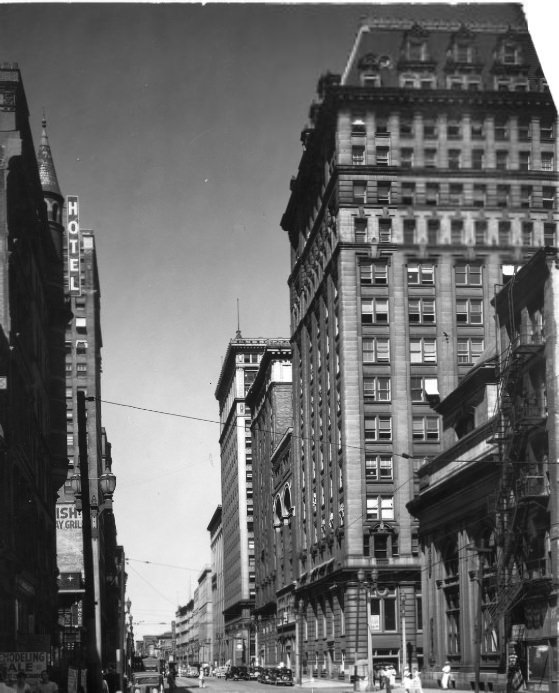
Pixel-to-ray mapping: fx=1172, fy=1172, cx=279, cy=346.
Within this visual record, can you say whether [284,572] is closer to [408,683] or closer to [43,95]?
[408,683]

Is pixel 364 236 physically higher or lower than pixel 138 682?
higher

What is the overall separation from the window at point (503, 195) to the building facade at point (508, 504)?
1324 centimetres

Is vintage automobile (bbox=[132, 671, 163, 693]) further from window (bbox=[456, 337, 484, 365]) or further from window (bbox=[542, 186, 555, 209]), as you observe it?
window (bbox=[542, 186, 555, 209])

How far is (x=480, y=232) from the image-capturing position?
2886 inches

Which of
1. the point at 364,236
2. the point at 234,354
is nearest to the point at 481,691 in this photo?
the point at 364,236

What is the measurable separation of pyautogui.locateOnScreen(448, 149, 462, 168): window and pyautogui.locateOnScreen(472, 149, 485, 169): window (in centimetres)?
90

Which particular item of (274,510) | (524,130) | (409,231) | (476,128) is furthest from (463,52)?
(274,510)

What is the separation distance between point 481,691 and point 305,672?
56258 millimetres

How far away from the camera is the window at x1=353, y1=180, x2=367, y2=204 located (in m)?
85.4

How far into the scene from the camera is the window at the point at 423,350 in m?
83.4

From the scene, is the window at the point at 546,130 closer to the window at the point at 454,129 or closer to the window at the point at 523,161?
the window at the point at 523,161

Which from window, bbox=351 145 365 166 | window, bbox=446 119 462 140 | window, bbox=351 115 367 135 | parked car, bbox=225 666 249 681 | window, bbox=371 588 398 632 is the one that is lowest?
parked car, bbox=225 666 249 681

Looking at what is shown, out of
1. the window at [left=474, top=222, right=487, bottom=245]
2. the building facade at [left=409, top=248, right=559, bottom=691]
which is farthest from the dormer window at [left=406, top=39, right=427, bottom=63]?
the building facade at [left=409, top=248, right=559, bottom=691]

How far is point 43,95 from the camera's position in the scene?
127 feet
